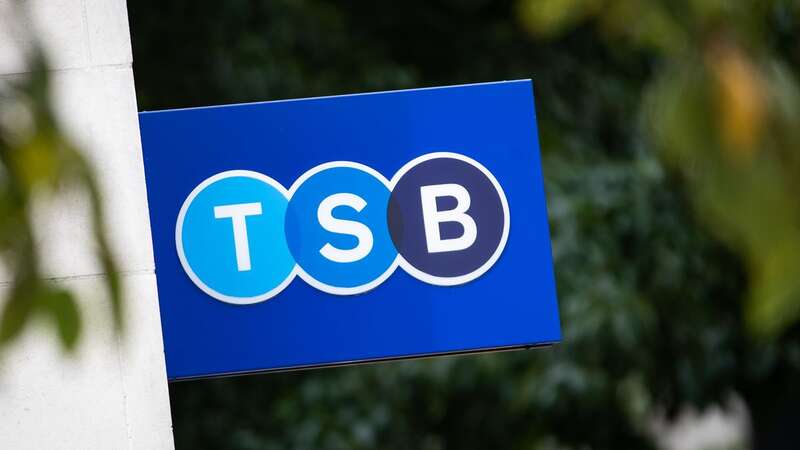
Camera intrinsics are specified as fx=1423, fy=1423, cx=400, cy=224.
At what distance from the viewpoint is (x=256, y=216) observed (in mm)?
3986

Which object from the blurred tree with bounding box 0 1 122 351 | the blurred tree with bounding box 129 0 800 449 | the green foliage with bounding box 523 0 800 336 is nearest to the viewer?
the green foliage with bounding box 523 0 800 336

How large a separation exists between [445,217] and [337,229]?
31 centimetres

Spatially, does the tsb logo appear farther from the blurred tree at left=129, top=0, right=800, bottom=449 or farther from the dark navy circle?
the blurred tree at left=129, top=0, right=800, bottom=449

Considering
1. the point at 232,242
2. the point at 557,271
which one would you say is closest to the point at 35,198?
the point at 232,242

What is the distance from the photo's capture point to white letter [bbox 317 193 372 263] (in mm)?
3994

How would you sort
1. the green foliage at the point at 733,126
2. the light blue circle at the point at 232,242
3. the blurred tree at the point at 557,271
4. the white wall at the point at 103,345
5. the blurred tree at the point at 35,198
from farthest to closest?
the blurred tree at the point at 557,271 → the light blue circle at the point at 232,242 → the white wall at the point at 103,345 → the blurred tree at the point at 35,198 → the green foliage at the point at 733,126

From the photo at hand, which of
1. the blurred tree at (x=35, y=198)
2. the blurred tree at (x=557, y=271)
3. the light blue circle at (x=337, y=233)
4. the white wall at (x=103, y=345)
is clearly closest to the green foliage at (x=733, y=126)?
the blurred tree at (x=35, y=198)

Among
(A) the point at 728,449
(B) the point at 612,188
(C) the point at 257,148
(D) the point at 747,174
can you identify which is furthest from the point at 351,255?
(A) the point at 728,449

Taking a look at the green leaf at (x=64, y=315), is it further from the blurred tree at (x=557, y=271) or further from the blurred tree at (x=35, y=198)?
the blurred tree at (x=557, y=271)

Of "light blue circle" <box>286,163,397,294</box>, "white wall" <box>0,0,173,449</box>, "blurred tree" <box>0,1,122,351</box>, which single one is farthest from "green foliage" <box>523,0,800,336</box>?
"light blue circle" <box>286,163,397,294</box>

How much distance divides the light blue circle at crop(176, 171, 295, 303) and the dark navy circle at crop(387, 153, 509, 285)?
0.33m

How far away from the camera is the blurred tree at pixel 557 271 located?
9.32m

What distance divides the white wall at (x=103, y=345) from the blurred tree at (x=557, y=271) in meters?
5.66

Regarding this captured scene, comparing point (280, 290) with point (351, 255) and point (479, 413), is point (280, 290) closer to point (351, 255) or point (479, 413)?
point (351, 255)
